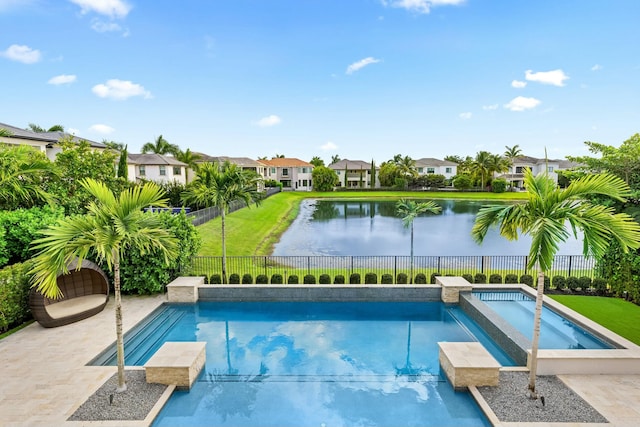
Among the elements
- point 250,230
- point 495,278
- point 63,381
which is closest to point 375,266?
point 495,278

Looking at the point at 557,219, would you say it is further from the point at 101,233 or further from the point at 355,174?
the point at 355,174

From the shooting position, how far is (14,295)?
404 inches

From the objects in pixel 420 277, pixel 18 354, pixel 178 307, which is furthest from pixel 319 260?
pixel 18 354

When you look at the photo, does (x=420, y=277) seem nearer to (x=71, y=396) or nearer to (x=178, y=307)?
(x=178, y=307)

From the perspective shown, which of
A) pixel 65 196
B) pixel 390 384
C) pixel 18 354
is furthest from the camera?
pixel 65 196

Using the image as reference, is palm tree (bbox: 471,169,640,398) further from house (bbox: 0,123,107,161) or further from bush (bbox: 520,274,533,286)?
house (bbox: 0,123,107,161)

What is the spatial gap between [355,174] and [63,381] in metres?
77.5

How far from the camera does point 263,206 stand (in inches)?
1618

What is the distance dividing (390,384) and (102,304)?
9.37 metres

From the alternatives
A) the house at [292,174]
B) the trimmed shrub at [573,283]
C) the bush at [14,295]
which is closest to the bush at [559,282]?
the trimmed shrub at [573,283]

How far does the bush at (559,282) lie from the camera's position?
14086 mm

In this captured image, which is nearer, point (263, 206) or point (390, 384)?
point (390, 384)

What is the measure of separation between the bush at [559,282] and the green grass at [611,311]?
0.86 meters

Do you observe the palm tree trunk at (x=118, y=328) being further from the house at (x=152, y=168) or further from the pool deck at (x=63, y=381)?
the house at (x=152, y=168)
